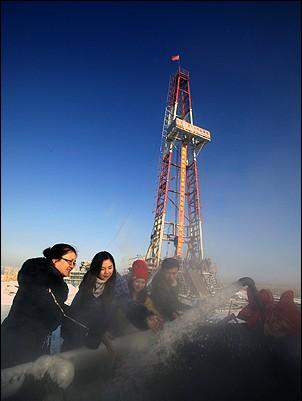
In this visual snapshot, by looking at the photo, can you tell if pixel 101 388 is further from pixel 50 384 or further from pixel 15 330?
pixel 15 330

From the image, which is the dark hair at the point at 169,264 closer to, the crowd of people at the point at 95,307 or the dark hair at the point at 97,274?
the crowd of people at the point at 95,307

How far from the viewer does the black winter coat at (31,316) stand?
1.42m

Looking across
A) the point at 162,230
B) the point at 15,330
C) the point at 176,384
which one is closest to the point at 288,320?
the point at 176,384

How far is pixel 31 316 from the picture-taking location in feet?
4.96

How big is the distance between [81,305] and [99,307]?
0.20 meters

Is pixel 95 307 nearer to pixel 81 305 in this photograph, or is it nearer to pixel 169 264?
pixel 81 305

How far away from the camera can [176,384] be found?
1.68 metres

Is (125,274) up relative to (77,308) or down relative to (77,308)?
up

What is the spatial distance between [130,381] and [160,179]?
20039 millimetres

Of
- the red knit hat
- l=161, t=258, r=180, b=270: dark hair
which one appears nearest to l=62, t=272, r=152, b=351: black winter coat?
the red knit hat

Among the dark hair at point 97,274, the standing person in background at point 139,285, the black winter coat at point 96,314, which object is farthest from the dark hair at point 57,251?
the standing person in background at point 139,285

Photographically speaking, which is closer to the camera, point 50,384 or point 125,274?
point 50,384

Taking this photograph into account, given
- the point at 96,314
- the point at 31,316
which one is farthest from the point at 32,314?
Result: the point at 96,314

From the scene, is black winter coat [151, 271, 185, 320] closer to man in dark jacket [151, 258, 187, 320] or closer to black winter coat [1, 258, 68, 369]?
man in dark jacket [151, 258, 187, 320]
